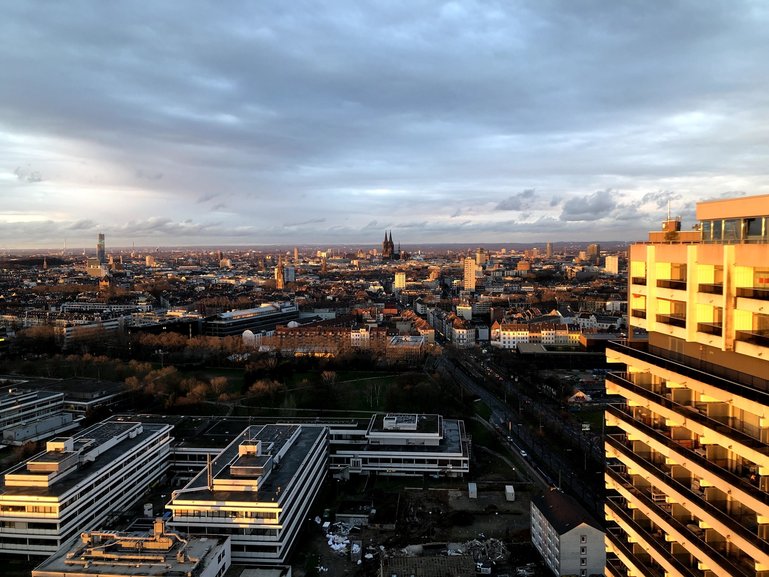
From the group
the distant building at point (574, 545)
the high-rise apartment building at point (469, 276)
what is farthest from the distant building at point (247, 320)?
the high-rise apartment building at point (469, 276)

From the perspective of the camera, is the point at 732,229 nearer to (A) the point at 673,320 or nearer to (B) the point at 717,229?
(B) the point at 717,229

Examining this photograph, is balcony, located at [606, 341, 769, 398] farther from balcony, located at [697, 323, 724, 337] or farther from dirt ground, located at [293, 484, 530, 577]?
dirt ground, located at [293, 484, 530, 577]

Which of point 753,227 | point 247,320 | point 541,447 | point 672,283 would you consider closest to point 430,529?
point 541,447

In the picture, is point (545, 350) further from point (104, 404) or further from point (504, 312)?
point (104, 404)

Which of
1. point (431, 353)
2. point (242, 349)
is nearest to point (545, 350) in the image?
point (431, 353)

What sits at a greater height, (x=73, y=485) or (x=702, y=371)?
(x=702, y=371)

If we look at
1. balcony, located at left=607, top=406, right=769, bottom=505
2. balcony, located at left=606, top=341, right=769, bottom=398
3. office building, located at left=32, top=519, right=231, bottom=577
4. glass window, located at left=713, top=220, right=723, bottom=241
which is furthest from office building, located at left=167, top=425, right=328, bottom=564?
glass window, located at left=713, top=220, right=723, bottom=241

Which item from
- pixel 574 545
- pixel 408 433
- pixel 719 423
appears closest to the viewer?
pixel 719 423

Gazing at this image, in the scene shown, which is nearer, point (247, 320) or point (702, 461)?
point (702, 461)
